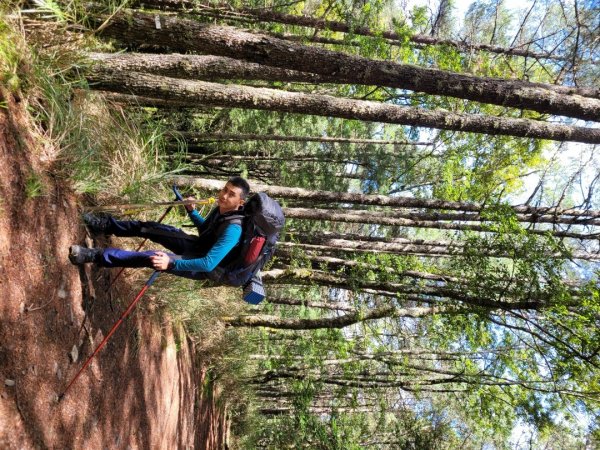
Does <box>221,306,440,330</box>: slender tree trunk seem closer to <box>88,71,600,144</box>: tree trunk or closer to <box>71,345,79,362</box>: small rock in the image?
<box>88,71,600,144</box>: tree trunk

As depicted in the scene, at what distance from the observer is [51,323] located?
3.46m

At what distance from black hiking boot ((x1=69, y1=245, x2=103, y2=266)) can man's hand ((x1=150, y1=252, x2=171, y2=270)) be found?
1.68 feet

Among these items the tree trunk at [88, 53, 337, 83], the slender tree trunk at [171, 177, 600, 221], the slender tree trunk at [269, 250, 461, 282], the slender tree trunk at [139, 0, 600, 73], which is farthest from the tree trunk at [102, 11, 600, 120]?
the slender tree trunk at [269, 250, 461, 282]

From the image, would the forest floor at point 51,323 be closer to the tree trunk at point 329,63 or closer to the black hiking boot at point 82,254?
the black hiking boot at point 82,254

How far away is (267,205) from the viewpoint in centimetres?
388

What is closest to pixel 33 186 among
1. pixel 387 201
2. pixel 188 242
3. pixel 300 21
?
pixel 188 242

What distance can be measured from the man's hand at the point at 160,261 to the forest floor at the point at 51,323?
70 centimetres

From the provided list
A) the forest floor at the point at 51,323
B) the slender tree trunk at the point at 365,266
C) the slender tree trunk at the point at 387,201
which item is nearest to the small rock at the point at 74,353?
the forest floor at the point at 51,323

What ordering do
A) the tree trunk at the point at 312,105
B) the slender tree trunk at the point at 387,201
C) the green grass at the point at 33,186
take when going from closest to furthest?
the green grass at the point at 33,186, the tree trunk at the point at 312,105, the slender tree trunk at the point at 387,201

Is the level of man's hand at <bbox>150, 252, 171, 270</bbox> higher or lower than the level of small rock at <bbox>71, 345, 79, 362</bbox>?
higher

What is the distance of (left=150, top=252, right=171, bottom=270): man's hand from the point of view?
3758 mm

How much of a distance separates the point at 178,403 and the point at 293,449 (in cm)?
811

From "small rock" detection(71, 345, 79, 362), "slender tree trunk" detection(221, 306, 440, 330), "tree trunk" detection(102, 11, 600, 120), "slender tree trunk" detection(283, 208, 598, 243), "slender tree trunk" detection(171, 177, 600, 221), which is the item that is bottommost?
"slender tree trunk" detection(221, 306, 440, 330)

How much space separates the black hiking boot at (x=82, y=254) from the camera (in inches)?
150
